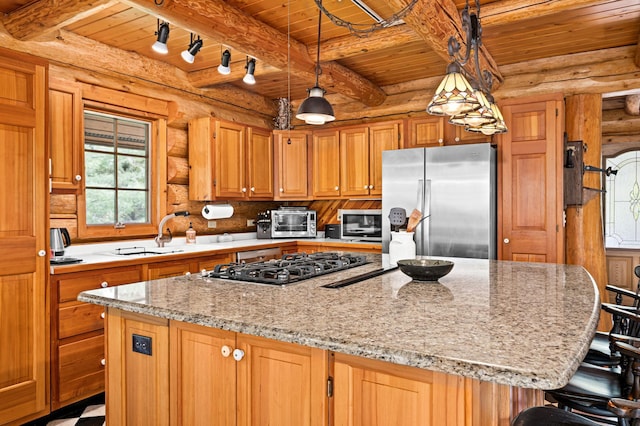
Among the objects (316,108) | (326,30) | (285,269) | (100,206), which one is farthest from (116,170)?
(285,269)

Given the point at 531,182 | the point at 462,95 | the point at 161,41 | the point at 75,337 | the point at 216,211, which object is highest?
the point at 161,41

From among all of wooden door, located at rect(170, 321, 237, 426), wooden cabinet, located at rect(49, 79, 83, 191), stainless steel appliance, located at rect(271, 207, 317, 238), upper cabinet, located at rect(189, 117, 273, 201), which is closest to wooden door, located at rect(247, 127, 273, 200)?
upper cabinet, located at rect(189, 117, 273, 201)

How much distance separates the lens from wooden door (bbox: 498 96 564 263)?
12.3 feet

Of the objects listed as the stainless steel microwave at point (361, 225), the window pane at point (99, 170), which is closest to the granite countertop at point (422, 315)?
the window pane at point (99, 170)

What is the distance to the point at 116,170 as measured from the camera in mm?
3799

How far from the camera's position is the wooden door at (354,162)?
4703 millimetres

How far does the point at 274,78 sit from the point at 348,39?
1279 mm

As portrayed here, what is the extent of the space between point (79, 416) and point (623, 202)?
6109 millimetres

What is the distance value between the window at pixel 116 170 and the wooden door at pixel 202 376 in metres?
2.43

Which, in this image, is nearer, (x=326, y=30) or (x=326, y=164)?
(x=326, y=30)

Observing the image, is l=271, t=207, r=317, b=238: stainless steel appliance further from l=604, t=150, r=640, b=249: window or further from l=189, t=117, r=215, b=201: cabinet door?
l=604, t=150, r=640, b=249: window

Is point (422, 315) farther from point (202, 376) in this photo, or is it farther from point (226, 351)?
point (202, 376)

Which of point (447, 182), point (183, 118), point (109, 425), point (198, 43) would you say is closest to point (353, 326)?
point (109, 425)

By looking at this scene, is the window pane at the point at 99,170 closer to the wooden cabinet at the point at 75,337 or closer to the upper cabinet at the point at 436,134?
the wooden cabinet at the point at 75,337
